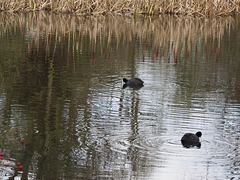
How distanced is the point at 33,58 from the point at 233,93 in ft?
17.3

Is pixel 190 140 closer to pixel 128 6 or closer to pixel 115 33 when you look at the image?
pixel 115 33

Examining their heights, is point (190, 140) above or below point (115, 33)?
below

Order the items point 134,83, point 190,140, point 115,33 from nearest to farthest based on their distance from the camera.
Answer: point 190,140, point 134,83, point 115,33

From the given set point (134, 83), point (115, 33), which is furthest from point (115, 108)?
point (115, 33)

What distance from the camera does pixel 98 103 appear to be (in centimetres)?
877

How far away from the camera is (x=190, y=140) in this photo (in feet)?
21.6

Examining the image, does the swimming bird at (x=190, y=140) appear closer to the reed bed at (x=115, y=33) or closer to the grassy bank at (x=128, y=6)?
the reed bed at (x=115, y=33)

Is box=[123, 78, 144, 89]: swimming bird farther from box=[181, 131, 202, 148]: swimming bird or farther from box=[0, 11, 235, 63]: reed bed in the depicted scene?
box=[181, 131, 202, 148]: swimming bird

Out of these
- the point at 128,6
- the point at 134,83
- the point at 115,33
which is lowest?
the point at 134,83

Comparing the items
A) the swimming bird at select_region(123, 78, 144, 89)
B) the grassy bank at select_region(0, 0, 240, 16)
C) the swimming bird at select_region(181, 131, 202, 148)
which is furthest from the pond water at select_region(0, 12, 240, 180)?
the grassy bank at select_region(0, 0, 240, 16)

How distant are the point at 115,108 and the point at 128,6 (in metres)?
22.0

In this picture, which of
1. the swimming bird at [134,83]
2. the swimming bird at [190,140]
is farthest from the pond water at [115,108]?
the swimming bird at [134,83]

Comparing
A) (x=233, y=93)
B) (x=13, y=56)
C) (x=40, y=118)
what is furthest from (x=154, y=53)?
(x=40, y=118)

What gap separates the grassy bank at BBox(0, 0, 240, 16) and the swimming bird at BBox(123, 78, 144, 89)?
58.5ft
